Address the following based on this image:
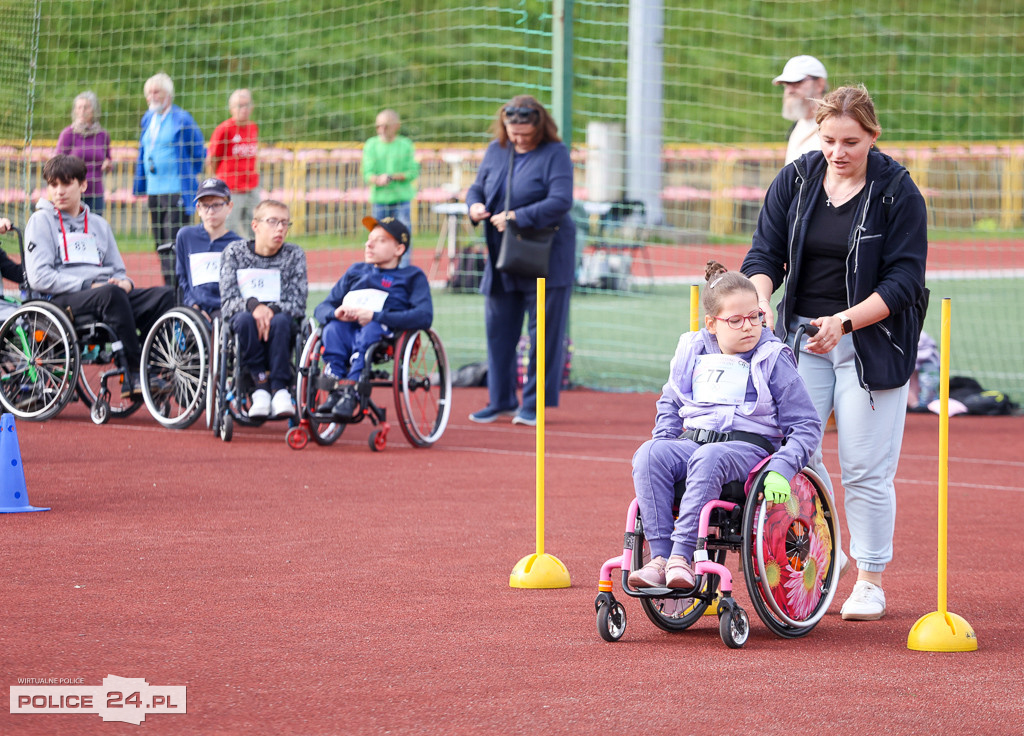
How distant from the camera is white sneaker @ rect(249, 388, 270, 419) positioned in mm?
7609

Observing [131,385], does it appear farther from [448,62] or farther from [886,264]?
[448,62]

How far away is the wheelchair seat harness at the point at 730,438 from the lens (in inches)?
163

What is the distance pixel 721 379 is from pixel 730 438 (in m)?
0.17

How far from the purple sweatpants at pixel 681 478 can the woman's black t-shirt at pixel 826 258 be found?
2.00 feet

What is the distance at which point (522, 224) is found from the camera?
8.48m

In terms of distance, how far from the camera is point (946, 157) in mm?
22219

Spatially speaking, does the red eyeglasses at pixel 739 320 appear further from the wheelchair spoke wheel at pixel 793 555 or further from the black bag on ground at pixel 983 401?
the black bag on ground at pixel 983 401

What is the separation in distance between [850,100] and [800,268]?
0.53m

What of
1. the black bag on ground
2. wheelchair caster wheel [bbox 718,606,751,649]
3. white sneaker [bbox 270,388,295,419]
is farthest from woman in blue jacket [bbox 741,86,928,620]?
the black bag on ground

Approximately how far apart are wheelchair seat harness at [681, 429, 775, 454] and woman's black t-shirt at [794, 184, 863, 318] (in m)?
0.53

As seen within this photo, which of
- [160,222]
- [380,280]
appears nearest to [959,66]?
[160,222]

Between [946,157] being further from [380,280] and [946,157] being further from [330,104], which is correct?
[380,280]

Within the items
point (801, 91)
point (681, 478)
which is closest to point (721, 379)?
point (681, 478)

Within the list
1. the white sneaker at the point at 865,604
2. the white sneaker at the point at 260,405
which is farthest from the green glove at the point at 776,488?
the white sneaker at the point at 260,405
